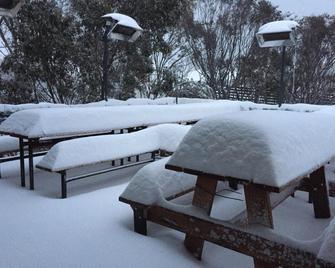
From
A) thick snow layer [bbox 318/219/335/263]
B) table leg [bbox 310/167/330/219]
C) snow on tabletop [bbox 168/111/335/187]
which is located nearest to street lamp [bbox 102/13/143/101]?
table leg [bbox 310/167/330/219]

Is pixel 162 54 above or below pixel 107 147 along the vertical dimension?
above

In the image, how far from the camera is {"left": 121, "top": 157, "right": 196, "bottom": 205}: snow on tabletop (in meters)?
2.48

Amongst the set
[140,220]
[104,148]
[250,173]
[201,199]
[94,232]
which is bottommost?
[94,232]

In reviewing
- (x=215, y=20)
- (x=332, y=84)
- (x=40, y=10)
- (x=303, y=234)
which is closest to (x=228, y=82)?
(x=215, y=20)

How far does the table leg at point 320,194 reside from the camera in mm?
2973

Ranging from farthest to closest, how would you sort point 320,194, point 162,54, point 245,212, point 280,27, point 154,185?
point 162,54 < point 280,27 < point 320,194 < point 154,185 < point 245,212

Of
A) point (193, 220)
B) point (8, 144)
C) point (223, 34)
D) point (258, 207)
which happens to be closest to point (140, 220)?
point (193, 220)

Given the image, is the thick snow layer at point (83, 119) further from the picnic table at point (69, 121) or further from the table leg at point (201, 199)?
the table leg at point (201, 199)

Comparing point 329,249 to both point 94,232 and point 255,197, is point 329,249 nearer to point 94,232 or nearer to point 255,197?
point 255,197

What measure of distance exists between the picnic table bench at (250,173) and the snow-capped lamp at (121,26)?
4639mm

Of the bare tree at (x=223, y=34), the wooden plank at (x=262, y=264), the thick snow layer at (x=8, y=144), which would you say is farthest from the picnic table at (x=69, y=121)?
the bare tree at (x=223, y=34)

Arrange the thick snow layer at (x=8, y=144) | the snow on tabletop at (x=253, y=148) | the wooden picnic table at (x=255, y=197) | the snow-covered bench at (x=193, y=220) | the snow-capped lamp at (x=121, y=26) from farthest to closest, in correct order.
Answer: the snow-capped lamp at (x=121, y=26) < the thick snow layer at (x=8, y=144) < the wooden picnic table at (x=255, y=197) < the snow on tabletop at (x=253, y=148) < the snow-covered bench at (x=193, y=220)

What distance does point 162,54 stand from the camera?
12602 mm

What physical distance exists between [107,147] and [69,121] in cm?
59
